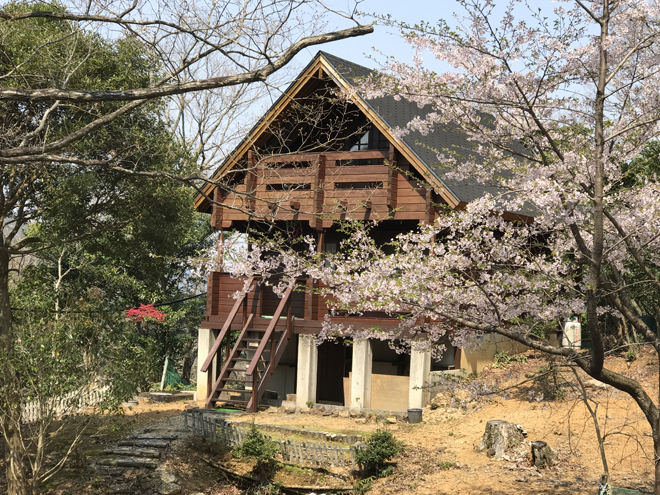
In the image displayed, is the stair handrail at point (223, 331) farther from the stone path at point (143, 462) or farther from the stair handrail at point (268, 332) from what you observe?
the stone path at point (143, 462)

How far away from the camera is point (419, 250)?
31.8ft

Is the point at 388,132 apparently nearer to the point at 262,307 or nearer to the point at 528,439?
the point at 262,307

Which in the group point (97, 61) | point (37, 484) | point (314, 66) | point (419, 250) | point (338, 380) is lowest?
point (37, 484)

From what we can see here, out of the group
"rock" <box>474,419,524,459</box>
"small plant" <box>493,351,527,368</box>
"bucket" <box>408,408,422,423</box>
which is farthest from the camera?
"small plant" <box>493,351,527,368</box>

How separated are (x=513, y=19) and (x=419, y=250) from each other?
3.33 meters

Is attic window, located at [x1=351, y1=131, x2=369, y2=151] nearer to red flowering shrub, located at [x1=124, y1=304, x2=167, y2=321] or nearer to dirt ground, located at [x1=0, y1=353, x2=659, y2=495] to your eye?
dirt ground, located at [x1=0, y1=353, x2=659, y2=495]

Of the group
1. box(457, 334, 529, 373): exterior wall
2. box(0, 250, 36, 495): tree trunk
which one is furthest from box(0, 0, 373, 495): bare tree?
box(457, 334, 529, 373): exterior wall

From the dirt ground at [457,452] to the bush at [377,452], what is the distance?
0.30 m

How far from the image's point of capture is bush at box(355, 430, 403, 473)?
41.7 ft

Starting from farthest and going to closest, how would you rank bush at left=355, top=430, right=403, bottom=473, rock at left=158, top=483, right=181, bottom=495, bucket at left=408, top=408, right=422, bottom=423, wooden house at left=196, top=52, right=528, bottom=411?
wooden house at left=196, top=52, right=528, bottom=411 → bucket at left=408, top=408, right=422, bottom=423 → rock at left=158, top=483, right=181, bottom=495 → bush at left=355, top=430, right=403, bottom=473

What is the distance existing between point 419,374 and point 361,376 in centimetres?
153

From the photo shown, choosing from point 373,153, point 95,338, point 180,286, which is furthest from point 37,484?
point 180,286

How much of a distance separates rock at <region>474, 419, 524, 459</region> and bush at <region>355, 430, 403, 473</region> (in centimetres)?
182

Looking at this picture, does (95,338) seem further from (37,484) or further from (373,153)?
(373,153)
